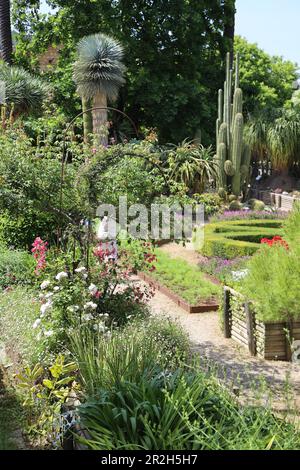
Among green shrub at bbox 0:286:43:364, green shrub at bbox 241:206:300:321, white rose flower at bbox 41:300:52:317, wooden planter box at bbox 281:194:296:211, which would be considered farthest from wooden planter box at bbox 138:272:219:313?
wooden planter box at bbox 281:194:296:211

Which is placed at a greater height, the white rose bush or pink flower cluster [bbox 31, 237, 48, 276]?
pink flower cluster [bbox 31, 237, 48, 276]

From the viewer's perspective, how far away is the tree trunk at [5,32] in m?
21.7

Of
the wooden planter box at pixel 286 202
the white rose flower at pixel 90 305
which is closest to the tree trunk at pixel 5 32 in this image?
the wooden planter box at pixel 286 202

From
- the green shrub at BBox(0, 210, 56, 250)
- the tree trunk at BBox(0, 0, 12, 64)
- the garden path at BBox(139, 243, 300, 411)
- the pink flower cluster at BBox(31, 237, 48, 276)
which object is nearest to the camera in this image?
the garden path at BBox(139, 243, 300, 411)

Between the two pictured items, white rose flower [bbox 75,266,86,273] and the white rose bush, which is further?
white rose flower [bbox 75,266,86,273]

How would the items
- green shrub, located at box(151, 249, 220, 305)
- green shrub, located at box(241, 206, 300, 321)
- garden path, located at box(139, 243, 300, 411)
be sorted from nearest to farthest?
garden path, located at box(139, 243, 300, 411) → green shrub, located at box(241, 206, 300, 321) → green shrub, located at box(151, 249, 220, 305)

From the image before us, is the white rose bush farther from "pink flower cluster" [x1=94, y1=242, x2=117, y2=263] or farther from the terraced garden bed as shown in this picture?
the terraced garden bed

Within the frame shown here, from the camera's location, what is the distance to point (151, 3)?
2420 centimetres

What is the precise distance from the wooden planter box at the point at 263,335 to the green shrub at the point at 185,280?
67.9 inches

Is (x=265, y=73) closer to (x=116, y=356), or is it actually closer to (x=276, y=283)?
(x=276, y=283)

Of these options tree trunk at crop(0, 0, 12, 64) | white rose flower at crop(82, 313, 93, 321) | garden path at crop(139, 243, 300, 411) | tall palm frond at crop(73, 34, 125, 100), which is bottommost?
garden path at crop(139, 243, 300, 411)

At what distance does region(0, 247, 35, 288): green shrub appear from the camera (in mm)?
9258

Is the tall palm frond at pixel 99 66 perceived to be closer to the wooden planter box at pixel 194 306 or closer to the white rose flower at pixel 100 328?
the wooden planter box at pixel 194 306

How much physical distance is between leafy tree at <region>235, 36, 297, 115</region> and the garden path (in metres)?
23.1
